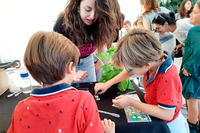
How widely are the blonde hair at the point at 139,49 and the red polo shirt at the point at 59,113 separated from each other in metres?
0.33

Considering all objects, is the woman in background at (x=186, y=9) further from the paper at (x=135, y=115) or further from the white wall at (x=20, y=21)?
the white wall at (x=20, y=21)

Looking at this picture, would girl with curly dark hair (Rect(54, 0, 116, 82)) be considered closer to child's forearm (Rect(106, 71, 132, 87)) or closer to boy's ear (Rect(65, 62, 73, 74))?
child's forearm (Rect(106, 71, 132, 87))

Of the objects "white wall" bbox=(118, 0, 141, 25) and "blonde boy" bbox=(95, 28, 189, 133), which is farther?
"white wall" bbox=(118, 0, 141, 25)

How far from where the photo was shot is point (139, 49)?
27.4 inches

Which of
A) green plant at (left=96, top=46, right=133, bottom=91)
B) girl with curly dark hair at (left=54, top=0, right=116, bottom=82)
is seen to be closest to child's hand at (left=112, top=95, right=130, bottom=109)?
green plant at (left=96, top=46, right=133, bottom=91)

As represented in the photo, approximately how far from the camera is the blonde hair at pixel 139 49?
0.70 meters

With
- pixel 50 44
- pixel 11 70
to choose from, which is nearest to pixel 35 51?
pixel 50 44

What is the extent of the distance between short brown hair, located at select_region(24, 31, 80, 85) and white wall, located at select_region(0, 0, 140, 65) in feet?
11.0

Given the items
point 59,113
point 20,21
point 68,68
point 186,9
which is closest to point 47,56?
point 68,68

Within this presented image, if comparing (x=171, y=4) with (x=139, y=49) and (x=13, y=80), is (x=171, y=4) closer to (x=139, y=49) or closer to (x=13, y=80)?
(x=139, y=49)

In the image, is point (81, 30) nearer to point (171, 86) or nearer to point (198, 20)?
point (171, 86)

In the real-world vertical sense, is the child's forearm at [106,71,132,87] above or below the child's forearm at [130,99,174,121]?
above

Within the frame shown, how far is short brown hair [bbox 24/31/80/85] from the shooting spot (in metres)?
0.50

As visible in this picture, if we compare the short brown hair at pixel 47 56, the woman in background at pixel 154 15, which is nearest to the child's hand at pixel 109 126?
the short brown hair at pixel 47 56
